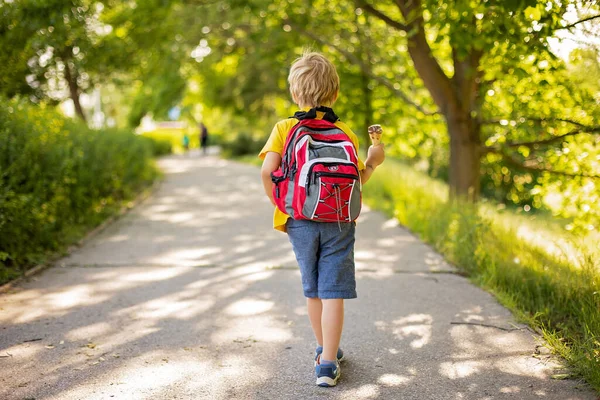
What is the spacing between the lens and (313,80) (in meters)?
3.51

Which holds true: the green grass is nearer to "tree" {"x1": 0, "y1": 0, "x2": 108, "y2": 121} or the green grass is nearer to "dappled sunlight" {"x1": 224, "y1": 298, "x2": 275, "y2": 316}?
"dappled sunlight" {"x1": 224, "y1": 298, "x2": 275, "y2": 316}

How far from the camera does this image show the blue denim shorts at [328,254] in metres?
3.56

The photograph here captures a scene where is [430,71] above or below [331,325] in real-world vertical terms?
above

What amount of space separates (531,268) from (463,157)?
3.97 m

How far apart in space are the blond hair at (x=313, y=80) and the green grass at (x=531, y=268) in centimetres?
201

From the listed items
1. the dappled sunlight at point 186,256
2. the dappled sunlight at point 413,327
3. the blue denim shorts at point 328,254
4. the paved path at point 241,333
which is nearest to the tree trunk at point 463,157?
the paved path at point 241,333

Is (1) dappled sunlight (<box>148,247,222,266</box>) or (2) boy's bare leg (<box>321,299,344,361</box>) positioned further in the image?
(1) dappled sunlight (<box>148,247,222,266</box>)

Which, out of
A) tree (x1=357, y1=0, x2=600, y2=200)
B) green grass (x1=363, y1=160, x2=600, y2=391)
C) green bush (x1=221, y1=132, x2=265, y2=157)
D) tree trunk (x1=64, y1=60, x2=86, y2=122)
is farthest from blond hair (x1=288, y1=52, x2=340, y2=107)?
green bush (x1=221, y1=132, x2=265, y2=157)

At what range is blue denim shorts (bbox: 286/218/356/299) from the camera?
356cm

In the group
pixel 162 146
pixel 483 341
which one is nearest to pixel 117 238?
pixel 483 341

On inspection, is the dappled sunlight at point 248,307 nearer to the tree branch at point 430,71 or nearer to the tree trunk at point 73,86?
the tree branch at point 430,71

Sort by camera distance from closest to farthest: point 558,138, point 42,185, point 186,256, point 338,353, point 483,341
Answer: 1. point 338,353
2. point 483,341
3. point 42,185
4. point 186,256
5. point 558,138

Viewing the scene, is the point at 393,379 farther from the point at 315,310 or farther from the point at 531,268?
the point at 531,268

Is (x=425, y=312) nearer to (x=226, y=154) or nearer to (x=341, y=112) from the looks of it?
(x=341, y=112)
